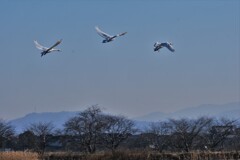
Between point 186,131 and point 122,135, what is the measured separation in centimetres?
1355

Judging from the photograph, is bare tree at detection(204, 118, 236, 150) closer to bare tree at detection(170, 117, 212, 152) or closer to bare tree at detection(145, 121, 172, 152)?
bare tree at detection(170, 117, 212, 152)

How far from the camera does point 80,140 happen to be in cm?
10294

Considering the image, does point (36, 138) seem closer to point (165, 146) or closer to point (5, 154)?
point (165, 146)

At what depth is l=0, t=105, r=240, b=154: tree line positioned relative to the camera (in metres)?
100

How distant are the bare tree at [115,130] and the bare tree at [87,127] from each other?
5.20 feet

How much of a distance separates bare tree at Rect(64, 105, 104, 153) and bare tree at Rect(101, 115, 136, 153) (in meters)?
1.59

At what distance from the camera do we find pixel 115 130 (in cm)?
10988

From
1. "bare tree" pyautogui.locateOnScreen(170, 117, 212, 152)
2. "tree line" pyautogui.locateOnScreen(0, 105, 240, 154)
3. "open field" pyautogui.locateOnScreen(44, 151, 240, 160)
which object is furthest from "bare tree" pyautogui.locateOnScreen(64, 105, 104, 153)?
"open field" pyautogui.locateOnScreen(44, 151, 240, 160)

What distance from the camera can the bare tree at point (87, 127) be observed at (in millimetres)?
101938

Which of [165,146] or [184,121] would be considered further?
[184,121]

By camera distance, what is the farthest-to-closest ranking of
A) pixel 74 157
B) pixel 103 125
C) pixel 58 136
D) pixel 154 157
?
pixel 58 136
pixel 103 125
pixel 74 157
pixel 154 157

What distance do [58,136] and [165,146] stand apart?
2788 cm

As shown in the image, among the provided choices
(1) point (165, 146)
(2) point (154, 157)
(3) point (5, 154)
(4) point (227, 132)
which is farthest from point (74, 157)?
(4) point (227, 132)

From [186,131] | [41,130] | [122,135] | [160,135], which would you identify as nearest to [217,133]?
[186,131]
